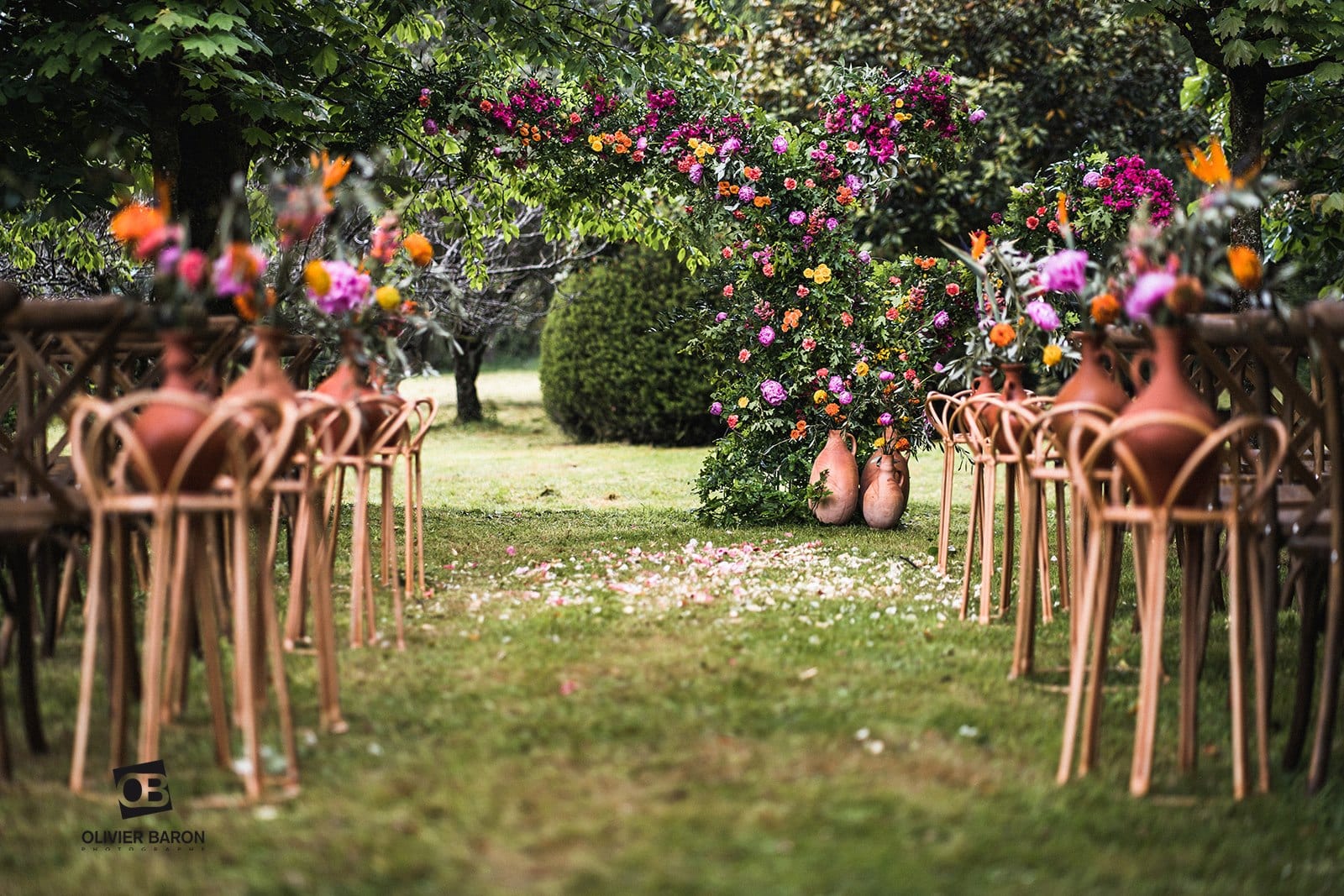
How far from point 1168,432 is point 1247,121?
471 cm

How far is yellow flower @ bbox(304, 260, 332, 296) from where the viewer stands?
3.36 meters

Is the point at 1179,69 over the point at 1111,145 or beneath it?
over

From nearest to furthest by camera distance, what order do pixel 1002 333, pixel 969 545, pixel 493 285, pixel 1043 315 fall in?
pixel 1043 315, pixel 1002 333, pixel 969 545, pixel 493 285

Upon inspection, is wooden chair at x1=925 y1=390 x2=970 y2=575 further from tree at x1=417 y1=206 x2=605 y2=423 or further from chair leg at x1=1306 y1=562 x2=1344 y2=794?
tree at x1=417 y1=206 x2=605 y2=423

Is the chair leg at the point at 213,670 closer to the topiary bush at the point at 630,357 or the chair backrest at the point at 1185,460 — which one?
the chair backrest at the point at 1185,460

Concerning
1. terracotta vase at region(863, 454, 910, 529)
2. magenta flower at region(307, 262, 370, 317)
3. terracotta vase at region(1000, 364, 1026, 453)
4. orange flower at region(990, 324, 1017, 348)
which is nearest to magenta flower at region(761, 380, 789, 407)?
terracotta vase at region(863, 454, 910, 529)

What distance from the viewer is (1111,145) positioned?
1387 cm

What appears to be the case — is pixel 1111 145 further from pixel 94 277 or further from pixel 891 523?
pixel 94 277

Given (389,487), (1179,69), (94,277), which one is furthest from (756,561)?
(1179,69)

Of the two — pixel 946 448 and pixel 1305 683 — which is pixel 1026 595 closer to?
pixel 1305 683

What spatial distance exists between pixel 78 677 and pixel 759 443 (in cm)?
482

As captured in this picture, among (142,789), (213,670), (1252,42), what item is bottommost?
(142,789)

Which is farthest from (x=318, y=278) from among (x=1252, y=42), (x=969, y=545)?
(x=1252, y=42)

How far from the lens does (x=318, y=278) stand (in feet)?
11.1
